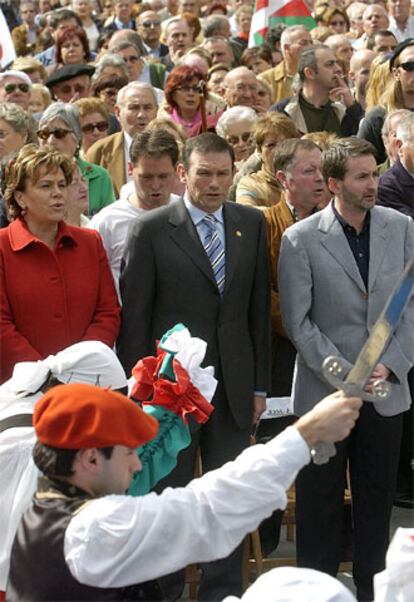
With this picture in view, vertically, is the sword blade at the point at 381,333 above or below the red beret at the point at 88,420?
above

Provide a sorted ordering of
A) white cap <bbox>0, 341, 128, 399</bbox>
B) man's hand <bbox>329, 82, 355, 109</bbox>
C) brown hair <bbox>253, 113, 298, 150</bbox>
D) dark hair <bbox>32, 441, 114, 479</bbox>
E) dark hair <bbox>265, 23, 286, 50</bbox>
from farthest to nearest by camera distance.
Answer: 1. dark hair <bbox>265, 23, 286, 50</bbox>
2. man's hand <bbox>329, 82, 355, 109</bbox>
3. brown hair <bbox>253, 113, 298, 150</bbox>
4. white cap <bbox>0, 341, 128, 399</bbox>
5. dark hair <bbox>32, 441, 114, 479</bbox>

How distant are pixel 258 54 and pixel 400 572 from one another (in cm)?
1011

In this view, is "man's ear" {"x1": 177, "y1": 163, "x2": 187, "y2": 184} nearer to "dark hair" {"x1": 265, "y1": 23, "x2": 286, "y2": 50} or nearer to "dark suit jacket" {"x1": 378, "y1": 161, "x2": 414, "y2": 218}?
"dark suit jacket" {"x1": 378, "y1": 161, "x2": 414, "y2": 218}

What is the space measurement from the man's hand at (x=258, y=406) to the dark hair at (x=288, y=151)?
1.37m

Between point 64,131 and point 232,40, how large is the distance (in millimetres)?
7329

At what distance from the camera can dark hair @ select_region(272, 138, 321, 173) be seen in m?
7.53

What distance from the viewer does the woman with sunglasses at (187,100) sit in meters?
10.3

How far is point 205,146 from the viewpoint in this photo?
7.00 metres

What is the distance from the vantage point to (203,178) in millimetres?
6957

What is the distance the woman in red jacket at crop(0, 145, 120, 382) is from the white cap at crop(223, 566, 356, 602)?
328cm

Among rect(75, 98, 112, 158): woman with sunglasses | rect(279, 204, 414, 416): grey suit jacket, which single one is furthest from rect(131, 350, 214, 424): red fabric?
rect(75, 98, 112, 158): woman with sunglasses

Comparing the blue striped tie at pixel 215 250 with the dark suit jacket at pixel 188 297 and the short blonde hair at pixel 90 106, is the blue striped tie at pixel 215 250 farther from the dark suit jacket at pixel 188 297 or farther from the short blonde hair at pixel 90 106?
the short blonde hair at pixel 90 106

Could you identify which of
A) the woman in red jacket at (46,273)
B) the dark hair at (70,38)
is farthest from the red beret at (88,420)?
the dark hair at (70,38)

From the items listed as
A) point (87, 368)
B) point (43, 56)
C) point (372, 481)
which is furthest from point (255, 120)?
point (43, 56)
